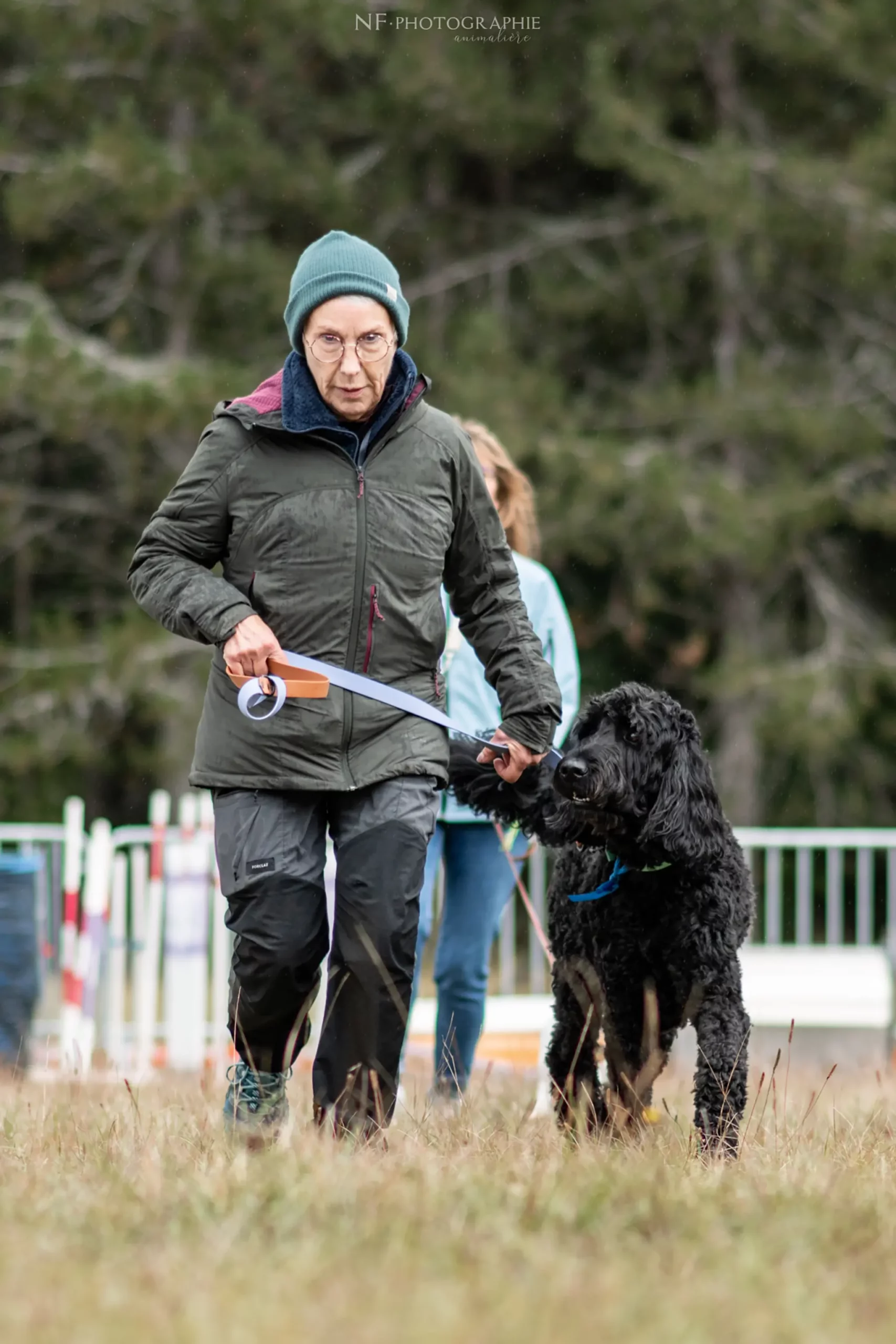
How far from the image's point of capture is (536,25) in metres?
14.6

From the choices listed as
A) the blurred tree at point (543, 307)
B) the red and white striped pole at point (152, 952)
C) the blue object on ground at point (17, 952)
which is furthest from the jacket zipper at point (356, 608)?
the blurred tree at point (543, 307)

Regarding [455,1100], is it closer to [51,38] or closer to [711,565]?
[711,565]

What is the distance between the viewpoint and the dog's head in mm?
4109

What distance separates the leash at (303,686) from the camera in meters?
3.76

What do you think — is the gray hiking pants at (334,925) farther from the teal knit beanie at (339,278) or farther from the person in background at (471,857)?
the person in background at (471,857)

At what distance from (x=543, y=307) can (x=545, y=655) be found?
10.0 meters

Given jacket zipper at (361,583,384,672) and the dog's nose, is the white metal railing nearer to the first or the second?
the dog's nose

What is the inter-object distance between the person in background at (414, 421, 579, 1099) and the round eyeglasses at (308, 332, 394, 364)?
124cm

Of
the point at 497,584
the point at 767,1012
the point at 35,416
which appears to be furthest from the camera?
the point at 35,416

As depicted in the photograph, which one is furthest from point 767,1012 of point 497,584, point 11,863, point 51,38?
point 51,38

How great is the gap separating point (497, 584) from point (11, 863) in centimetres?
541

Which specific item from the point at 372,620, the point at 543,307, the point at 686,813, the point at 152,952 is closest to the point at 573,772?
the point at 686,813

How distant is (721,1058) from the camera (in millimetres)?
4066

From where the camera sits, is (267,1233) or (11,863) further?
(11,863)
